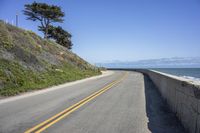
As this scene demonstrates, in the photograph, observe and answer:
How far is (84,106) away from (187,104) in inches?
181

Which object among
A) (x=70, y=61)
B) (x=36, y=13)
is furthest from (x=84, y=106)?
(x=36, y=13)

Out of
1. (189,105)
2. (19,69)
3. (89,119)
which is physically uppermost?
(19,69)

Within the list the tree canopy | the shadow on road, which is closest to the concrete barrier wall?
the shadow on road

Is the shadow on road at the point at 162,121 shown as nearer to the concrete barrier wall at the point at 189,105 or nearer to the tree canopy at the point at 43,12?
the concrete barrier wall at the point at 189,105

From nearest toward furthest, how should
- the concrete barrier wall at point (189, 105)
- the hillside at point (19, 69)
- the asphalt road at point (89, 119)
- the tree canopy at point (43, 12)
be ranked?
the concrete barrier wall at point (189, 105)
the asphalt road at point (89, 119)
the hillside at point (19, 69)
the tree canopy at point (43, 12)

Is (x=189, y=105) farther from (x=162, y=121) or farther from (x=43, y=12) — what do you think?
(x=43, y=12)

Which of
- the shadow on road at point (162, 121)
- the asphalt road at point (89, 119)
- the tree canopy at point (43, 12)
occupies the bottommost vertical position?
the shadow on road at point (162, 121)

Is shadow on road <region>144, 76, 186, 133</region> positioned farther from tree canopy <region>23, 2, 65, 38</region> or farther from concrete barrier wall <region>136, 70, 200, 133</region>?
tree canopy <region>23, 2, 65, 38</region>

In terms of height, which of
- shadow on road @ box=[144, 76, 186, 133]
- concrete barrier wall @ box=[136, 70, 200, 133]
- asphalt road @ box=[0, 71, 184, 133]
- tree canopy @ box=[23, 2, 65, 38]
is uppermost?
tree canopy @ box=[23, 2, 65, 38]

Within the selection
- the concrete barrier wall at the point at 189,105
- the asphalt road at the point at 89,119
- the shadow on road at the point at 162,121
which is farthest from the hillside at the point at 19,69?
A: the concrete barrier wall at the point at 189,105

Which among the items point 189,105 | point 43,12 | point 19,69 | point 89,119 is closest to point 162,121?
point 189,105

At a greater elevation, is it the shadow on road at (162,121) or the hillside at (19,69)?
the hillside at (19,69)

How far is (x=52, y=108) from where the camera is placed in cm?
1034

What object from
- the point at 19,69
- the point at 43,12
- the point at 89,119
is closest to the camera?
the point at 89,119
